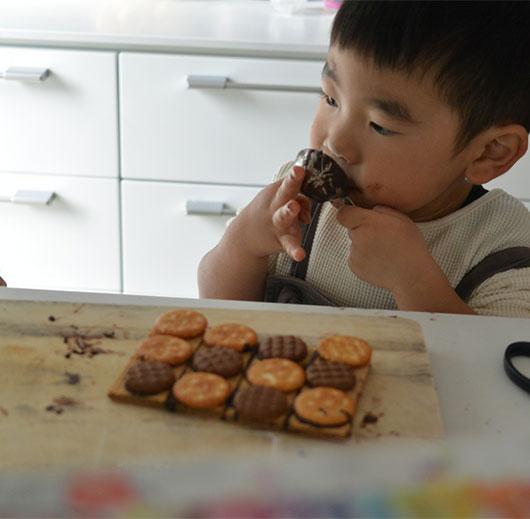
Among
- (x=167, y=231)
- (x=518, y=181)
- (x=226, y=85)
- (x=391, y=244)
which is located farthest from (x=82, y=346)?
(x=518, y=181)

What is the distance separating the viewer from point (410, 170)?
0.76 m

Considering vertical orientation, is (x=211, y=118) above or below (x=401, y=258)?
below

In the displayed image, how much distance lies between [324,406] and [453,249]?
45cm

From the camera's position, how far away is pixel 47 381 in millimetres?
507

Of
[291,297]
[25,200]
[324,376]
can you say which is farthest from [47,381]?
[25,200]

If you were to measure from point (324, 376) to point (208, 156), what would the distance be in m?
1.20

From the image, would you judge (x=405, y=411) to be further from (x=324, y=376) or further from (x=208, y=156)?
(x=208, y=156)

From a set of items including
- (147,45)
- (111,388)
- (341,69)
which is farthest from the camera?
(147,45)

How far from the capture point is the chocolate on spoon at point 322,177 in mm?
724

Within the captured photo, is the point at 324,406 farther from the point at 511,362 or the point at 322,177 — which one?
the point at 322,177

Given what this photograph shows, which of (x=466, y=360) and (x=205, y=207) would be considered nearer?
(x=466, y=360)

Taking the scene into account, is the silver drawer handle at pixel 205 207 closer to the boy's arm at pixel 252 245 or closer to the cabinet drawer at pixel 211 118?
the cabinet drawer at pixel 211 118

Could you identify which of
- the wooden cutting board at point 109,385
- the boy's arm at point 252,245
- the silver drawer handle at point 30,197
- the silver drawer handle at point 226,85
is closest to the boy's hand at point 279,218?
the boy's arm at point 252,245

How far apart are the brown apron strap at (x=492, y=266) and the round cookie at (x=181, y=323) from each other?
0.38 meters
